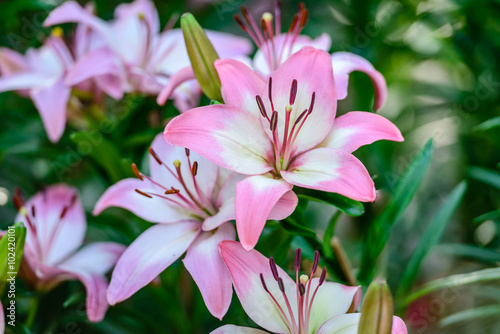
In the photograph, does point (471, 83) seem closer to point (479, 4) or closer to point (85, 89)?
point (479, 4)

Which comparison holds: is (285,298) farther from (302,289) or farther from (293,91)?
(293,91)

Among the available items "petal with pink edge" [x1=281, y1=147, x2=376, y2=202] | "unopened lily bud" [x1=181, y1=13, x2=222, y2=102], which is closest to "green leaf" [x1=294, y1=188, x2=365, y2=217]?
"petal with pink edge" [x1=281, y1=147, x2=376, y2=202]

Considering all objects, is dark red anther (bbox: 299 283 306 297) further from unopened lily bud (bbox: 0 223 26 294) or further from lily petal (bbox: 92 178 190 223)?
unopened lily bud (bbox: 0 223 26 294)

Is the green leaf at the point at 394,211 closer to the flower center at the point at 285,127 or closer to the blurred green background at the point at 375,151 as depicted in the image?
the blurred green background at the point at 375,151

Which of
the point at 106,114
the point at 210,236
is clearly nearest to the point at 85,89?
the point at 106,114

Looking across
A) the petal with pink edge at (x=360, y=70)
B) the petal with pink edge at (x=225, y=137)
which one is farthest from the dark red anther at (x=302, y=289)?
the petal with pink edge at (x=360, y=70)
